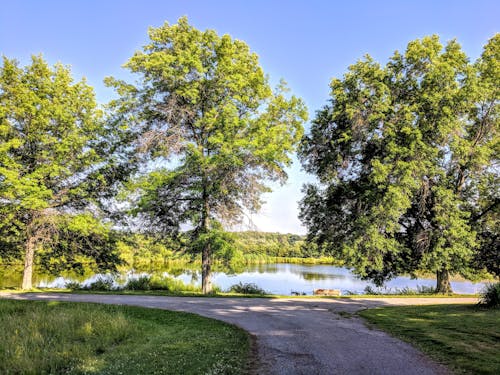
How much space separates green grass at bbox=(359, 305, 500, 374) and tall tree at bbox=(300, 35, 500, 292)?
21.4 ft

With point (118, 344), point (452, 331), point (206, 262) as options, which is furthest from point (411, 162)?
point (118, 344)

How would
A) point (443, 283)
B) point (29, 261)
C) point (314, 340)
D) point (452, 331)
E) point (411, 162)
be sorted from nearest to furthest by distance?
point (314, 340)
point (452, 331)
point (411, 162)
point (29, 261)
point (443, 283)

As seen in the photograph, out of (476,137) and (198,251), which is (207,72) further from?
(476,137)

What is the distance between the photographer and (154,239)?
2128 centimetres

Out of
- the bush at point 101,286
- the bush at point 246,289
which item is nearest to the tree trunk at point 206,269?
the bush at point 246,289

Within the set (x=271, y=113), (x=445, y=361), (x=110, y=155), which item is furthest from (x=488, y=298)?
(x=110, y=155)

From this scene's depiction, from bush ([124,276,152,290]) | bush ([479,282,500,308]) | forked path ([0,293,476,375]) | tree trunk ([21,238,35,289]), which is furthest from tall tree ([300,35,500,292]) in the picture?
tree trunk ([21,238,35,289])

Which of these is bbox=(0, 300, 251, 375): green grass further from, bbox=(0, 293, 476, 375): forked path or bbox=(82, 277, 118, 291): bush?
bbox=(82, 277, 118, 291): bush

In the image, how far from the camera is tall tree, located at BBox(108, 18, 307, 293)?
18.9 metres

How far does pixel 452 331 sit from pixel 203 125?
52.3ft

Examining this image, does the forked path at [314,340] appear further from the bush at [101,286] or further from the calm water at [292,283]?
the bush at [101,286]

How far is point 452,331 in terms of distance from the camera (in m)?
9.86

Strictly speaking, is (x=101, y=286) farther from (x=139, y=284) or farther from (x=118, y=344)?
(x=118, y=344)

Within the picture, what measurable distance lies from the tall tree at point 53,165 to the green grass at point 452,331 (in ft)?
57.5
